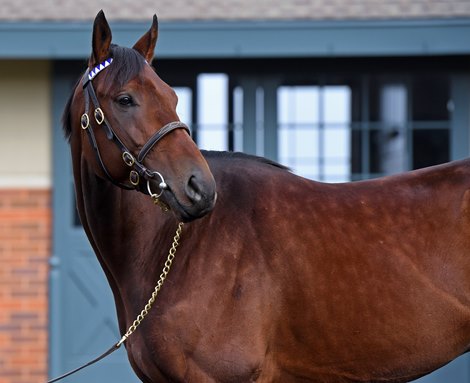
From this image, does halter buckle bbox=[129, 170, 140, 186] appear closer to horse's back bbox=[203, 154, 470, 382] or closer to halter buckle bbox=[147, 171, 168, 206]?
halter buckle bbox=[147, 171, 168, 206]

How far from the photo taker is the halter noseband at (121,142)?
3652 millimetres

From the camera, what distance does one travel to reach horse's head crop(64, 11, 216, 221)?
358 cm

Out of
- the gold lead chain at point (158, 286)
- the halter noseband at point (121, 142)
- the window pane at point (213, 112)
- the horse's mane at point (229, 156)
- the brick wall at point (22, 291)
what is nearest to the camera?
the halter noseband at point (121, 142)

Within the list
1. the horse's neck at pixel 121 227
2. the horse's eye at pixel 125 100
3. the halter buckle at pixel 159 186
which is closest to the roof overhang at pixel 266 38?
the horse's neck at pixel 121 227

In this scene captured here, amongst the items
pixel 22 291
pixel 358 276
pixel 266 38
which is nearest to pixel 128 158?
pixel 358 276

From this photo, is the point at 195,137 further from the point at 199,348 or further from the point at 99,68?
the point at 199,348

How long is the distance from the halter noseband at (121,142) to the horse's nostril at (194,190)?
0.34ft

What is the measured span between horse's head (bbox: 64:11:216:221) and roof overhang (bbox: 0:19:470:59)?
300 centimetres

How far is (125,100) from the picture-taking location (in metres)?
3.73

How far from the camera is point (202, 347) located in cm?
384

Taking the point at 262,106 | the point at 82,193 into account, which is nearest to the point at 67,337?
the point at 262,106

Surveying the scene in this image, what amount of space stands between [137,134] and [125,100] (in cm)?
15

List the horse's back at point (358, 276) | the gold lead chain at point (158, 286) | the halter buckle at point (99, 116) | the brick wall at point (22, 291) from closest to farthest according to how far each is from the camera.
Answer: the halter buckle at point (99, 116)
the gold lead chain at point (158, 286)
the horse's back at point (358, 276)
the brick wall at point (22, 291)

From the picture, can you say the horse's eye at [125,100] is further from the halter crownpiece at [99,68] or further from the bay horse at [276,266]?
the halter crownpiece at [99,68]
